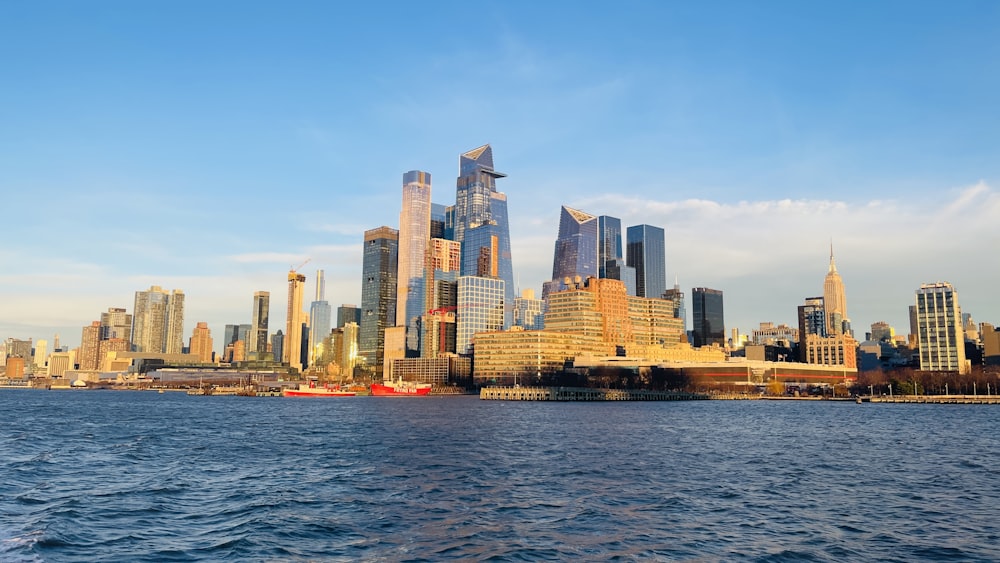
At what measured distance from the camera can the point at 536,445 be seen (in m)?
92.1

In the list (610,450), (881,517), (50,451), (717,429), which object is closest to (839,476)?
(881,517)

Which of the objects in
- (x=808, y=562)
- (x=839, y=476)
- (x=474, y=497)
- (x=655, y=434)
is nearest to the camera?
(x=808, y=562)

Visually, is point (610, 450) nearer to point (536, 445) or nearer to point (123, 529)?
point (536, 445)

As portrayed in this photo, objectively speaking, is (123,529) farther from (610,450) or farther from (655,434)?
(655,434)

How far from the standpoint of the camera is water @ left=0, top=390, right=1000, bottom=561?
3916 cm

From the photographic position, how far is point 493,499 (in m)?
52.5

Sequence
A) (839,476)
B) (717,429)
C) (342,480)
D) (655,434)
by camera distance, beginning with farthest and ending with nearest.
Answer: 1. (717,429)
2. (655,434)
3. (839,476)
4. (342,480)

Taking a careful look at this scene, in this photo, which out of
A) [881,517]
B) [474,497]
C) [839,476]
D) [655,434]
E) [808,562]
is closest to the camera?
[808,562]

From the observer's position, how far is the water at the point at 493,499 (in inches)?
1542

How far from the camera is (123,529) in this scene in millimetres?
42969

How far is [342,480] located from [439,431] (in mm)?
55018

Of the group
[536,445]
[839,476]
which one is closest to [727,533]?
[839,476]

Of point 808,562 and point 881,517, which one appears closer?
point 808,562

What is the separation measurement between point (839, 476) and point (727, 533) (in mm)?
28303
